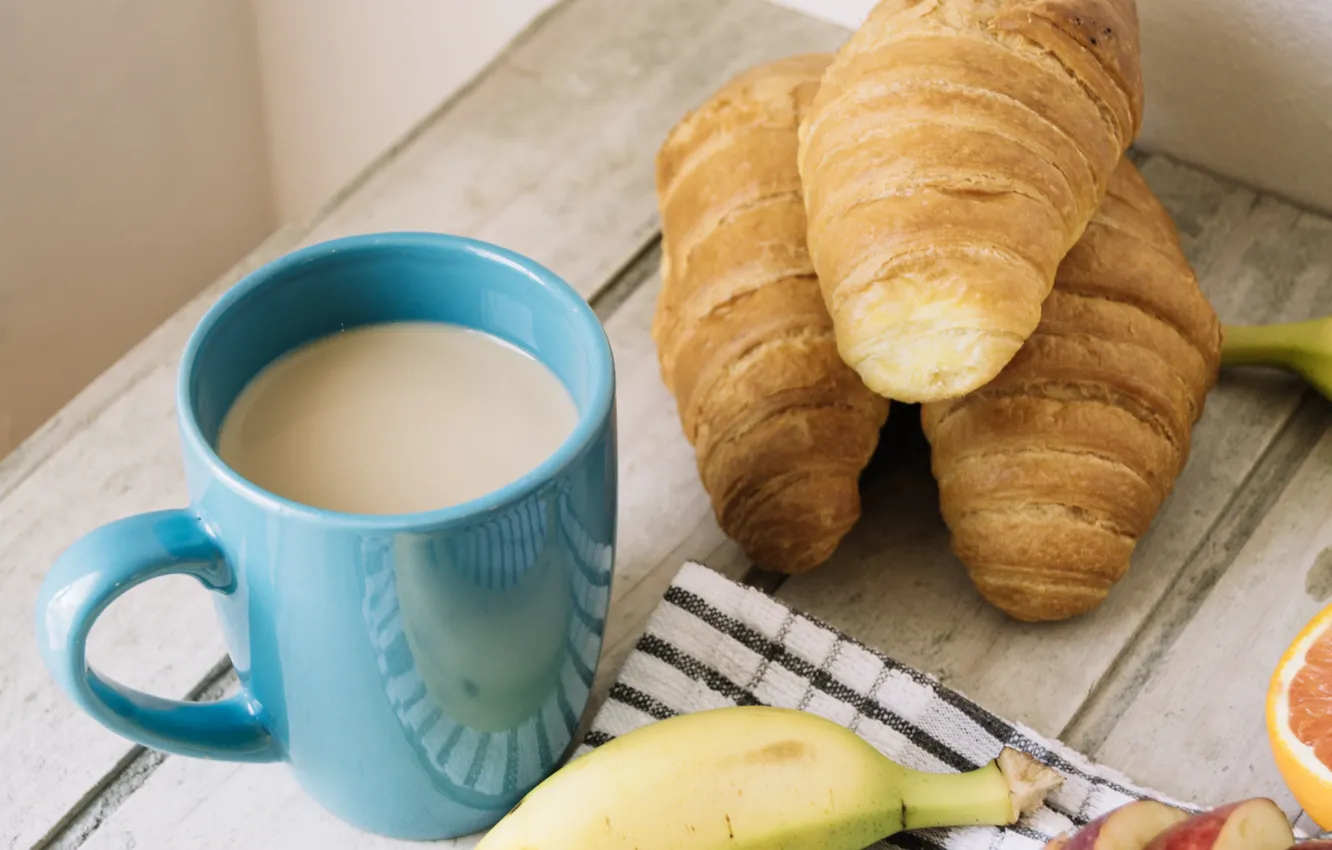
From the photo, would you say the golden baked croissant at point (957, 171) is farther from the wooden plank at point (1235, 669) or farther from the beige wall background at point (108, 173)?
the beige wall background at point (108, 173)

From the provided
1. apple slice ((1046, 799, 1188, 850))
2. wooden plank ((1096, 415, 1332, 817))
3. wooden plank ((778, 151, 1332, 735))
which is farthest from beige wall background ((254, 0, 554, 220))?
apple slice ((1046, 799, 1188, 850))

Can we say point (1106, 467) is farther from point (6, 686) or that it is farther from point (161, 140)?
point (161, 140)

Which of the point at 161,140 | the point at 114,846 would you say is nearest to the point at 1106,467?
the point at 114,846

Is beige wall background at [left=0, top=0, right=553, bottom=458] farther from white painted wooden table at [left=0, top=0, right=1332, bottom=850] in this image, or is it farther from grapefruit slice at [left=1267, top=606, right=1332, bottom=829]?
grapefruit slice at [left=1267, top=606, right=1332, bottom=829]

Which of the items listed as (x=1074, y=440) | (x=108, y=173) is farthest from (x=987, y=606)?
(x=108, y=173)

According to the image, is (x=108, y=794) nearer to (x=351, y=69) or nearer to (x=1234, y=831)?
(x=1234, y=831)

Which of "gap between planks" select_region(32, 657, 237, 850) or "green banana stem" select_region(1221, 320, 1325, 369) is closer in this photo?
"gap between planks" select_region(32, 657, 237, 850)
